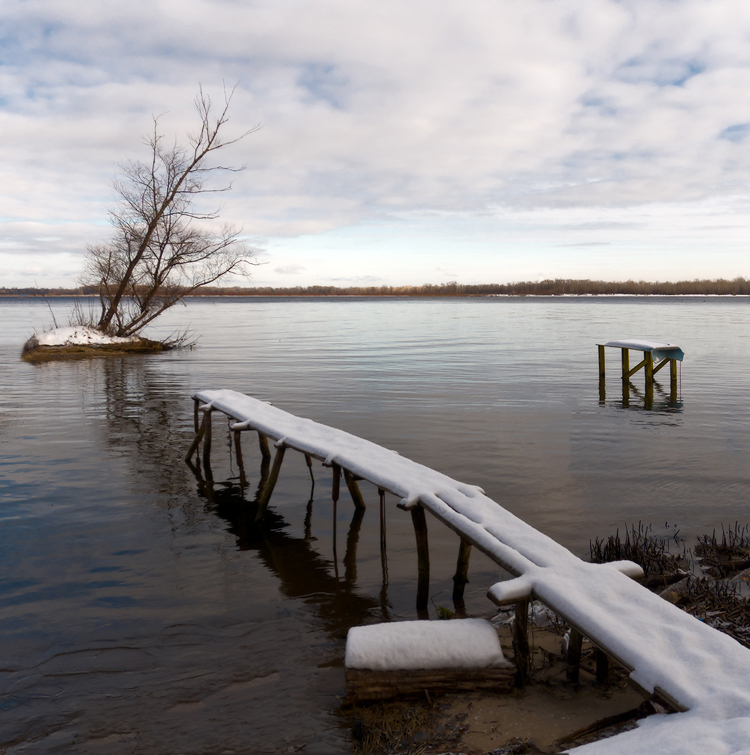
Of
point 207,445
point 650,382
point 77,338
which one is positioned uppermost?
point 77,338

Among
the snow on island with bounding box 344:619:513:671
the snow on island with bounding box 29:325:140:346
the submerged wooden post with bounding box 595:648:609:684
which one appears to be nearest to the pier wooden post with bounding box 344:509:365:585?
the snow on island with bounding box 344:619:513:671

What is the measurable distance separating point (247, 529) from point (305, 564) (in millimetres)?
1651

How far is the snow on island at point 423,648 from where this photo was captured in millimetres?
4719

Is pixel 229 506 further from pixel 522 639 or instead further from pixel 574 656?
pixel 574 656

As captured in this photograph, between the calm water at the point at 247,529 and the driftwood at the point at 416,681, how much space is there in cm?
34

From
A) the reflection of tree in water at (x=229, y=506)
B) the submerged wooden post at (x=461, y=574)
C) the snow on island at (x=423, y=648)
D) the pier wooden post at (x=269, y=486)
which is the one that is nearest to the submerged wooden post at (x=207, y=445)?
the reflection of tree in water at (x=229, y=506)

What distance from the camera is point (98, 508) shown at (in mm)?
10203

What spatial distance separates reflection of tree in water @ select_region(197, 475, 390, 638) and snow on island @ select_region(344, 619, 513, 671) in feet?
5.13

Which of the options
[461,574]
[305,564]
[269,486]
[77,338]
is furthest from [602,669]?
[77,338]

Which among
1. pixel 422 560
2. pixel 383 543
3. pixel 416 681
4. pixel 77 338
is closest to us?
pixel 416 681

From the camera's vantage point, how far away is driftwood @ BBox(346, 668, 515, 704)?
472 cm

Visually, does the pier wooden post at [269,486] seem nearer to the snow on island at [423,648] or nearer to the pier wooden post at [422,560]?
the pier wooden post at [422,560]

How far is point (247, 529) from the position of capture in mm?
9445

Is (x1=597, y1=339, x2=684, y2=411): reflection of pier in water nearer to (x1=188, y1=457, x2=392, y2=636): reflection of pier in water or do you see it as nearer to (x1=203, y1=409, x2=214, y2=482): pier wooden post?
(x1=203, y1=409, x2=214, y2=482): pier wooden post
